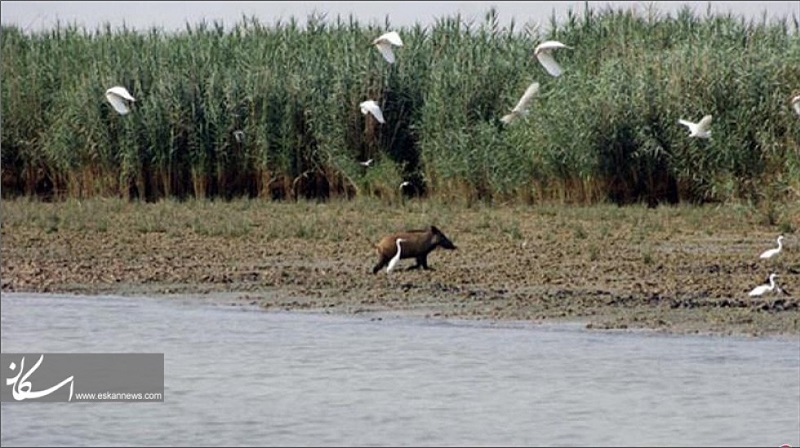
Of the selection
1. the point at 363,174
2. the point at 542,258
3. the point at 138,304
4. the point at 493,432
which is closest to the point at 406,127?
the point at 363,174

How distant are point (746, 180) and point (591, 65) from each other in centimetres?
278

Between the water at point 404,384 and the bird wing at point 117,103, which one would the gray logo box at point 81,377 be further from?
the bird wing at point 117,103

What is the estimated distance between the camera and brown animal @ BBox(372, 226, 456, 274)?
14695 millimetres

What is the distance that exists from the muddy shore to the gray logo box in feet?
7.71

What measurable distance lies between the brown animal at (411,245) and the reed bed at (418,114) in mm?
5236

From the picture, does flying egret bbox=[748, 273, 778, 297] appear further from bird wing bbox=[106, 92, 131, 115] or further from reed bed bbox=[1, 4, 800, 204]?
bird wing bbox=[106, 92, 131, 115]

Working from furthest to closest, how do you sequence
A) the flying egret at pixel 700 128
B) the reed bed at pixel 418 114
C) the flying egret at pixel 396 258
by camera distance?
the reed bed at pixel 418 114
the flying egret at pixel 700 128
the flying egret at pixel 396 258

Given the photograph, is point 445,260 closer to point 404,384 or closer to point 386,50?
point 386,50

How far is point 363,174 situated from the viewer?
2186 centimetres

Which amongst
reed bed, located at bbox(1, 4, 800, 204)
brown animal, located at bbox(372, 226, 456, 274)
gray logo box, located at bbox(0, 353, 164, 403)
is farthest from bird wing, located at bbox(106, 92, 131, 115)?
gray logo box, located at bbox(0, 353, 164, 403)

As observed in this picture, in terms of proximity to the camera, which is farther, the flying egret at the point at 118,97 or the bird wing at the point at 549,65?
the flying egret at the point at 118,97

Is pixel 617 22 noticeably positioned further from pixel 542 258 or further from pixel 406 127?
pixel 542 258

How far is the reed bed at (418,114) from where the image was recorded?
20078 millimetres

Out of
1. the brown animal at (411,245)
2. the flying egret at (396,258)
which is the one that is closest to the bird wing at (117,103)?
the brown animal at (411,245)
